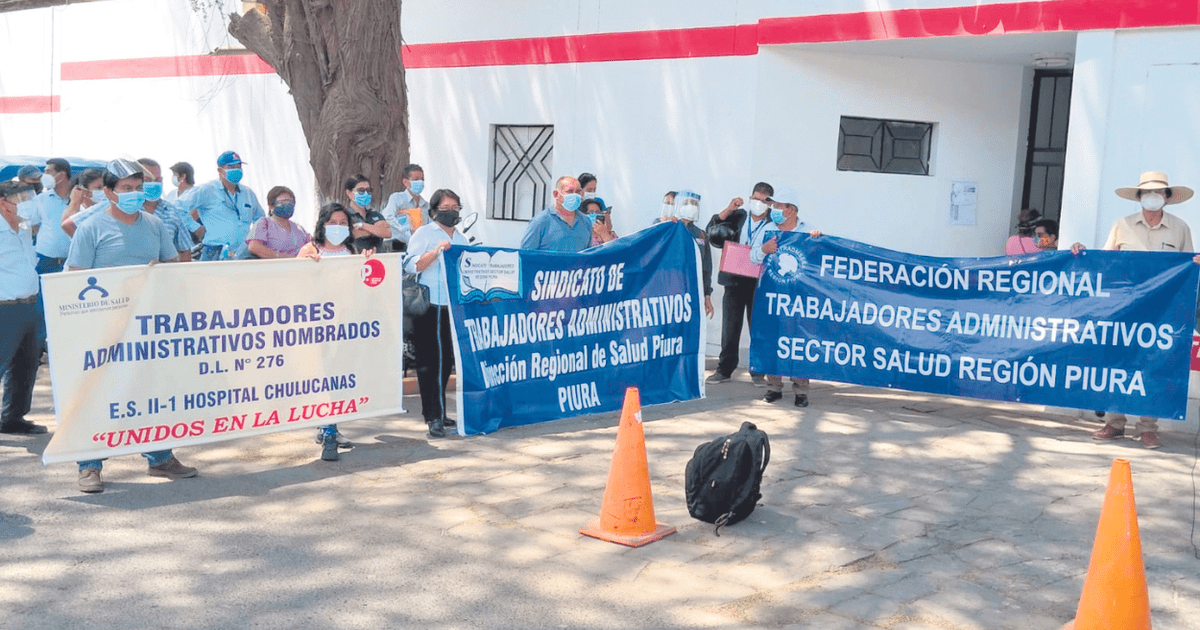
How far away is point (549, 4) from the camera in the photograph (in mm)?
13750

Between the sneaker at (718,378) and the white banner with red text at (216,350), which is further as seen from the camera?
the sneaker at (718,378)

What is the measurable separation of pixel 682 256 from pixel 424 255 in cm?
259

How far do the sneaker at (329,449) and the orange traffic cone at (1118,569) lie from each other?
474 centimetres

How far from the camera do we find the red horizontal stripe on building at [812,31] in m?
9.70

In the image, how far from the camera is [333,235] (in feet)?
26.0

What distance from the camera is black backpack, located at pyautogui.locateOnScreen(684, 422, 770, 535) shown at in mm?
6398

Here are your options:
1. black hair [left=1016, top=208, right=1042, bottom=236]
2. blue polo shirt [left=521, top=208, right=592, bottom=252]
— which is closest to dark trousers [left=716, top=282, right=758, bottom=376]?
blue polo shirt [left=521, top=208, right=592, bottom=252]

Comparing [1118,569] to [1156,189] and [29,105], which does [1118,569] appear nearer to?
[1156,189]

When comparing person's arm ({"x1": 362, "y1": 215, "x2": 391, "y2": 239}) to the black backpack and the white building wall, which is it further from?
the white building wall

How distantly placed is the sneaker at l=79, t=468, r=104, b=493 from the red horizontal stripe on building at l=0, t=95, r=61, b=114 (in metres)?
16.9

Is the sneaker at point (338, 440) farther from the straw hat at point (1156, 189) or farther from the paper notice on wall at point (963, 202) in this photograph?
the paper notice on wall at point (963, 202)

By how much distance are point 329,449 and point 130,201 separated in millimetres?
1999

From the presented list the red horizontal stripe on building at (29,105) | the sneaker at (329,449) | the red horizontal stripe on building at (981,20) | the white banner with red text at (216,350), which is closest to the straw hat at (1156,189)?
the red horizontal stripe on building at (981,20)

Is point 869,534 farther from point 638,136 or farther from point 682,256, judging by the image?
point 638,136
